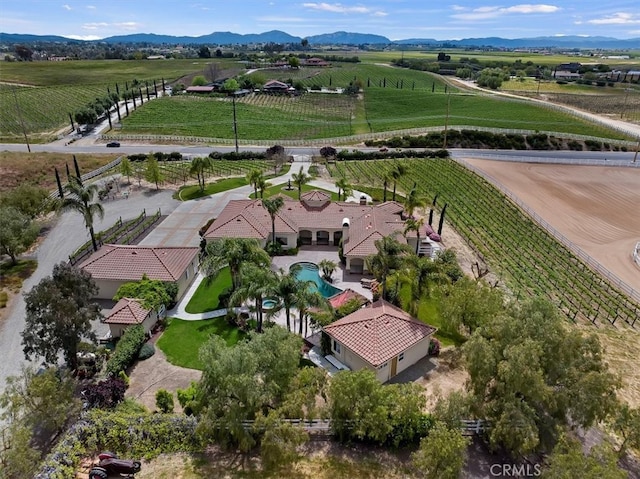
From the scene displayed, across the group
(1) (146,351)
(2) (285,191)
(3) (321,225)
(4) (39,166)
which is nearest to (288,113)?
(2) (285,191)

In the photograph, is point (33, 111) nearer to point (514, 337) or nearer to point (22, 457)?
point (22, 457)

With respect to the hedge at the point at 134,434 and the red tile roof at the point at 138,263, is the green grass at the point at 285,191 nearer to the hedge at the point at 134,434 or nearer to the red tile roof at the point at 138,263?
the red tile roof at the point at 138,263

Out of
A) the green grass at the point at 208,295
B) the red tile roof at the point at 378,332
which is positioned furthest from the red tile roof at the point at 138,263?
the red tile roof at the point at 378,332

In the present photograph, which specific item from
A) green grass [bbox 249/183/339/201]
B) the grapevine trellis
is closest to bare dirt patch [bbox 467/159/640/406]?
the grapevine trellis

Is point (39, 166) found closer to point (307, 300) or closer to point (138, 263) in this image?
point (138, 263)

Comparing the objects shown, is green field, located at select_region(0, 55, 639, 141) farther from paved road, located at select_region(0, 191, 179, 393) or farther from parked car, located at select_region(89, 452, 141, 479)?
parked car, located at select_region(89, 452, 141, 479)

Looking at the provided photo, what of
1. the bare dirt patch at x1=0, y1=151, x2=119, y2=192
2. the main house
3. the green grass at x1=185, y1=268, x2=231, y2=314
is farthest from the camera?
the bare dirt patch at x1=0, y1=151, x2=119, y2=192

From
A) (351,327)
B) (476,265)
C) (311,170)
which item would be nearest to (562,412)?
(351,327)
